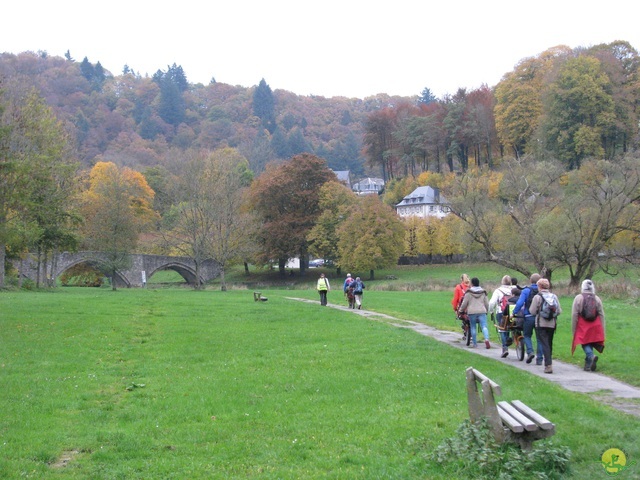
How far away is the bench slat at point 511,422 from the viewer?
6.71 m

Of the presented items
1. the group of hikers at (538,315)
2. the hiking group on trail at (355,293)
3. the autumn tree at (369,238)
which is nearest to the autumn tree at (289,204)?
the autumn tree at (369,238)

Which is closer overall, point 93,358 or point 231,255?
point 93,358

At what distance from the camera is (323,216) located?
70938mm

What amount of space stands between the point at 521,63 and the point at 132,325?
77351 millimetres

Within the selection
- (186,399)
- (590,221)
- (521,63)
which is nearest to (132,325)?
(186,399)

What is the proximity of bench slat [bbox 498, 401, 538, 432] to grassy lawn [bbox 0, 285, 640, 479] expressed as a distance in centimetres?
63

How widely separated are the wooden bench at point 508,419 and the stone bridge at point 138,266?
50614 mm

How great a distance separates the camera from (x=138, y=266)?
228 ft

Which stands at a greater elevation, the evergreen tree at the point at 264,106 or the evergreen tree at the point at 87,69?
the evergreen tree at the point at 87,69

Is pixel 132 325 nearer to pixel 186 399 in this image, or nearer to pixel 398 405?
pixel 186 399

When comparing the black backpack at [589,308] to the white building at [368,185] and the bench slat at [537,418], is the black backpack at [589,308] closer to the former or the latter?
the bench slat at [537,418]

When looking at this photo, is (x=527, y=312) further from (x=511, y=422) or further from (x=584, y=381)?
(x=511, y=422)

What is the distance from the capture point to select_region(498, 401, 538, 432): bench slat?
671 centimetres

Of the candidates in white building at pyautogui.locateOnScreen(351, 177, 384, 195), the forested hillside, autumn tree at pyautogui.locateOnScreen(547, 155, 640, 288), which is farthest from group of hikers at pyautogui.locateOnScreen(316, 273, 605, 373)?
white building at pyautogui.locateOnScreen(351, 177, 384, 195)
